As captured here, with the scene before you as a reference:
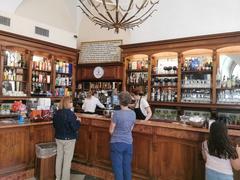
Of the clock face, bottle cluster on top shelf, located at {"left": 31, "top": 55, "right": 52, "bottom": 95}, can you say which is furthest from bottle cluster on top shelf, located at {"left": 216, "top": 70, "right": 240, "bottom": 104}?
bottle cluster on top shelf, located at {"left": 31, "top": 55, "right": 52, "bottom": 95}

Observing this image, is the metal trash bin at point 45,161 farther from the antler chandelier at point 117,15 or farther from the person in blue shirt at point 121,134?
the antler chandelier at point 117,15

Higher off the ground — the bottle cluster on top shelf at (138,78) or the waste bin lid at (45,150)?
the bottle cluster on top shelf at (138,78)

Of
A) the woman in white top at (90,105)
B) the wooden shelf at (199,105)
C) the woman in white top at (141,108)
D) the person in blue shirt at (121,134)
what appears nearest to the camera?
the person in blue shirt at (121,134)

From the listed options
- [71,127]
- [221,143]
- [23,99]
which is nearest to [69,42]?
[23,99]

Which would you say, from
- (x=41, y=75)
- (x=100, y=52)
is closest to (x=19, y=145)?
(x=41, y=75)

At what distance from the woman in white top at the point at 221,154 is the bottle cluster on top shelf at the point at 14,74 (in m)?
4.95

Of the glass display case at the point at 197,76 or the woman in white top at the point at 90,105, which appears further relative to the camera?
the woman in white top at the point at 90,105

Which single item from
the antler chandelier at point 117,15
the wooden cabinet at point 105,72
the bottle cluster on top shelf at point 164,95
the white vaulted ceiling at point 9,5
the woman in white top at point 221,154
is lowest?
the woman in white top at point 221,154

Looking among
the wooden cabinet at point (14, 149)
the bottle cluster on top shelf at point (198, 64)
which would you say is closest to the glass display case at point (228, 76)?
the bottle cluster on top shelf at point (198, 64)

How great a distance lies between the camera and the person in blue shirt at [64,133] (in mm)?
3607

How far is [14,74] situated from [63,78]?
1598 millimetres

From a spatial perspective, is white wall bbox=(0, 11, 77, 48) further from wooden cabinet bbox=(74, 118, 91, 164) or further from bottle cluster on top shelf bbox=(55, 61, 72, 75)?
wooden cabinet bbox=(74, 118, 91, 164)

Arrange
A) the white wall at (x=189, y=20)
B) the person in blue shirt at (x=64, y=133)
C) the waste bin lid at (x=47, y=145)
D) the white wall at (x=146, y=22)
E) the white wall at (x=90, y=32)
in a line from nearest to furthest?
the person in blue shirt at (x=64, y=133) < the waste bin lid at (x=47, y=145) < the white wall at (x=189, y=20) < the white wall at (x=146, y=22) < the white wall at (x=90, y=32)

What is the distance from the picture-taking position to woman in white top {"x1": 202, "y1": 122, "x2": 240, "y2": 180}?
7.76ft
